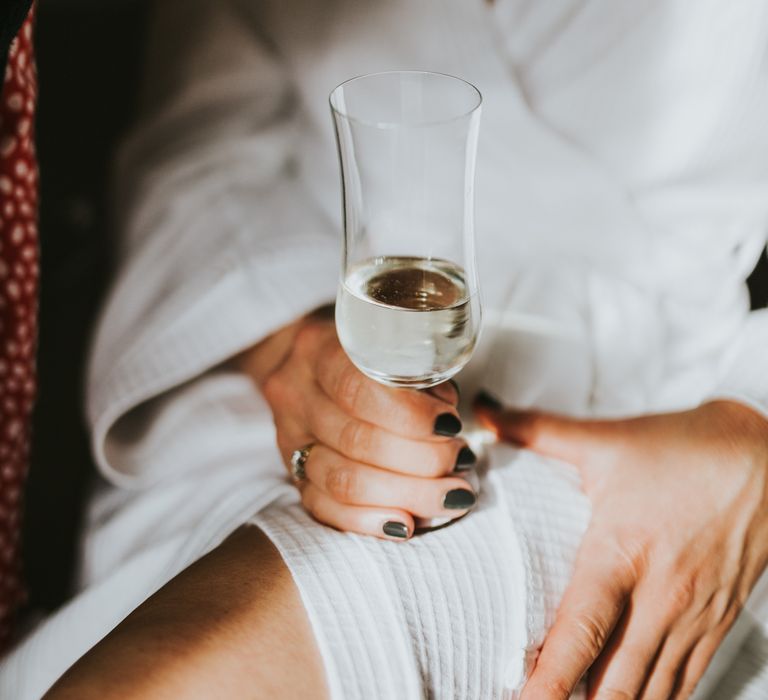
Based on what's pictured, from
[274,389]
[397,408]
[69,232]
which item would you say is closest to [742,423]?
[397,408]

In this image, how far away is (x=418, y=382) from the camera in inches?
24.5

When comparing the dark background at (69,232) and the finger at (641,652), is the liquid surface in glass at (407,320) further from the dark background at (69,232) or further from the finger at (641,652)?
the dark background at (69,232)

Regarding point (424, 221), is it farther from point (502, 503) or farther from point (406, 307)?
point (502, 503)

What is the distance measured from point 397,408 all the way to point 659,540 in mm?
272

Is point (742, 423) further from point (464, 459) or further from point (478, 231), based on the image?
point (478, 231)

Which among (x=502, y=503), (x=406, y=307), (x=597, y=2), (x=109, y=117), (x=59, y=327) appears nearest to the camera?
(x=406, y=307)

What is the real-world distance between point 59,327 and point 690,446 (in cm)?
89

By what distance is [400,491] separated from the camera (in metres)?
0.67

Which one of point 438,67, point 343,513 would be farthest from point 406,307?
point 438,67

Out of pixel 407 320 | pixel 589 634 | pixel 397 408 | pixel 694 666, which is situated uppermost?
pixel 407 320

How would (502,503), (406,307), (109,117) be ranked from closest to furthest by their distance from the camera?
(406,307) → (502,503) → (109,117)

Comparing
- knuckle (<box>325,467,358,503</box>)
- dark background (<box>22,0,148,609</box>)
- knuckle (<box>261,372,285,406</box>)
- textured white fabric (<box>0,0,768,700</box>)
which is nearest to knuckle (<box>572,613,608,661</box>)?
textured white fabric (<box>0,0,768,700</box>)

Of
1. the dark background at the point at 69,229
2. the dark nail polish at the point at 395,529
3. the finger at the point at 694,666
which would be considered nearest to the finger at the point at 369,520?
the dark nail polish at the point at 395,529

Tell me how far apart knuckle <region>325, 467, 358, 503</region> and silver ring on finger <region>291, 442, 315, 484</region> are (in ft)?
0.19
